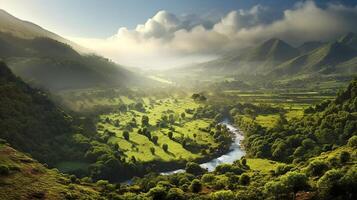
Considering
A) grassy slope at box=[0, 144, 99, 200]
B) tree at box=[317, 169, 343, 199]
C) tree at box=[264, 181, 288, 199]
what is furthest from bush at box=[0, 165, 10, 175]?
tree at box=[317, 169, 343, 199]

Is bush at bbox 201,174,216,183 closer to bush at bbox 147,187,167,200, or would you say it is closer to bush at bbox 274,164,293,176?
bush at bbox 274,164,293,176

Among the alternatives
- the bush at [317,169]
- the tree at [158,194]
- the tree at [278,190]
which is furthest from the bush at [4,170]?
the bush at [317,169]

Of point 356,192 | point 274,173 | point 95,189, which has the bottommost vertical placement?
point 95,189

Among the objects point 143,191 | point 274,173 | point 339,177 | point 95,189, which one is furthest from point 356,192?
point 95,189

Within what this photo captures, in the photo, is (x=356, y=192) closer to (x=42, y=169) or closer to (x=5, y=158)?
(x=42, y=169)

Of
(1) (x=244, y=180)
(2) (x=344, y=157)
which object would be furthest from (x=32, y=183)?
(2) (x=344, y=157)

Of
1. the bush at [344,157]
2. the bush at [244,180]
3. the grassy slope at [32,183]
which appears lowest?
the grassy slope at [32,183]

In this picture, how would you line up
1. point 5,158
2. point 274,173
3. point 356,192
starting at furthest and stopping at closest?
point 274,173 → point 5,158 → point 356,192

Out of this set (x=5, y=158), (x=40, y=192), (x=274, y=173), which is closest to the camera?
(x=40, y=192)

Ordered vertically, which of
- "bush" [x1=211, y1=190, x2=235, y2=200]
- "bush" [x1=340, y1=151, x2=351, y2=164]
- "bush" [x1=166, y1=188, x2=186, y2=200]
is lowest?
"bush" [x1=166, y1=188, x2=186, y2=200]

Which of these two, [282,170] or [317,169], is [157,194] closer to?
[317,169]

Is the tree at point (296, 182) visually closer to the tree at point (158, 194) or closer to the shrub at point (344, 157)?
the shrub at point (344, 157)
